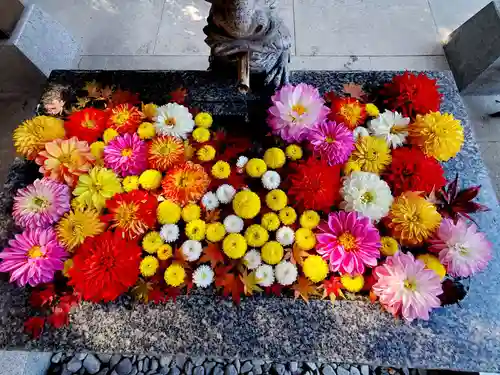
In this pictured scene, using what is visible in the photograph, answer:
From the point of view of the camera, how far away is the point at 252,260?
4.29ft

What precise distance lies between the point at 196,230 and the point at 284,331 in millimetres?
412

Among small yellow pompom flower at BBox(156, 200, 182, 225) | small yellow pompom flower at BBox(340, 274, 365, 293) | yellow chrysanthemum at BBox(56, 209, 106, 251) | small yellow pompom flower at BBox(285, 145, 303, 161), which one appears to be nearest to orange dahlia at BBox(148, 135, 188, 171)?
small yellow pompom flower at BBox(156, 200, 182, 225)

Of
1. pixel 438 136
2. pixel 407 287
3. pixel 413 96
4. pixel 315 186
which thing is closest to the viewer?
pixel 407 287


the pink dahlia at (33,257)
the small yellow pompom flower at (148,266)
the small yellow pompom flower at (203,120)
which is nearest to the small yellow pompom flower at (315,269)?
the small yellow pompom flower at (148,266)

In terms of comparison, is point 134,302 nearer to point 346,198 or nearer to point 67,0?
point 346,198

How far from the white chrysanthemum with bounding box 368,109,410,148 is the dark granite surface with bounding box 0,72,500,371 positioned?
20.3 inches

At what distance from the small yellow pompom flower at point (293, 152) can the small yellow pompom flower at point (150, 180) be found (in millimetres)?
448

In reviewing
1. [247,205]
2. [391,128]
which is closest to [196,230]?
[247,205]

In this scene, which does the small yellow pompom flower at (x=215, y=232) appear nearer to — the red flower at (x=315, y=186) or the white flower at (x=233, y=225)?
the white flower at (x=233, y=225)

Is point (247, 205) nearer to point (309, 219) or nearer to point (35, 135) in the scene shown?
point (309, 219)

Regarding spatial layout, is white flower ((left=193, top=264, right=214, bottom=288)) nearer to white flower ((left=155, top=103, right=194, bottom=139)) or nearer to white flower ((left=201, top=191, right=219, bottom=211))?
white flower ((left=201, top=191, right=219, bottom=211))

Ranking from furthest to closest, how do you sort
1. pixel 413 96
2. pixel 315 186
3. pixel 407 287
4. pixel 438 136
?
1. pixel 413 96
2. pixel 438 136
3. pixel 315 186
4. pixel 407 287

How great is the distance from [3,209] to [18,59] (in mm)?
1271

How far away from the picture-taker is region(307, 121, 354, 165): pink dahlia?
55.7 inches
